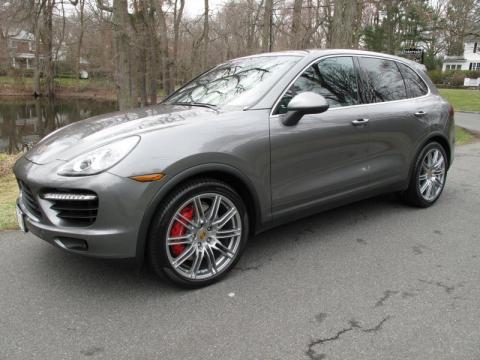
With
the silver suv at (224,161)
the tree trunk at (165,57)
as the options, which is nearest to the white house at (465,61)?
the tree trunk at (165,57)

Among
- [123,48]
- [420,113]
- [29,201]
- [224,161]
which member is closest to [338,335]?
[224,161]

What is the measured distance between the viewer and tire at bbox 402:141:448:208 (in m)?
4.63

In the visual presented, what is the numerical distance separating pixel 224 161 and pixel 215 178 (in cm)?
16

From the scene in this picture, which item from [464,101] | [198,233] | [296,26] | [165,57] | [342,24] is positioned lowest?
[198,233]

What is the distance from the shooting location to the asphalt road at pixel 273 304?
238 centimetres

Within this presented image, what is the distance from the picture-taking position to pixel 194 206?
2.93m

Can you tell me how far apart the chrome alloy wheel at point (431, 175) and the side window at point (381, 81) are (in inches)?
32.5

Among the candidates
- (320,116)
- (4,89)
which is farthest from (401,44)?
(320,116)

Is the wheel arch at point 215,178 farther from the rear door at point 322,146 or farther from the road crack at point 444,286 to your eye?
the road crack at point 444,286

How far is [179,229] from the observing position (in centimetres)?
291

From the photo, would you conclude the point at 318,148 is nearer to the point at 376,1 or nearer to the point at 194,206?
the point at 194,206

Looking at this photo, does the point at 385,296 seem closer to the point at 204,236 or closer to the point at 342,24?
the point at 204,236

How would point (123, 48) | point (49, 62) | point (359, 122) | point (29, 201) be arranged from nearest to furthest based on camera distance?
point (29, 201), point (359, 122), point (123, 48), point (49, 62)

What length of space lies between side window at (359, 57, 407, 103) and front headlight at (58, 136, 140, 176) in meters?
2.41
